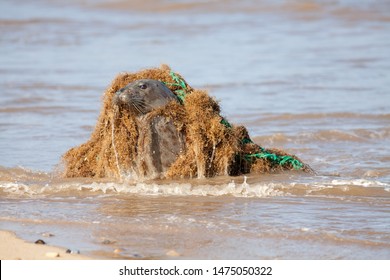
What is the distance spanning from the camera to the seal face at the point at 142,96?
7.52 m

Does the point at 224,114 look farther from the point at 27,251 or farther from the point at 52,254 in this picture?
the point at 52,254

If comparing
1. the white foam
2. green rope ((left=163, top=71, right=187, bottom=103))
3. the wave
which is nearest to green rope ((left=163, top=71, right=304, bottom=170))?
green rope ((left=163, top=71, right=187, bottom=103))

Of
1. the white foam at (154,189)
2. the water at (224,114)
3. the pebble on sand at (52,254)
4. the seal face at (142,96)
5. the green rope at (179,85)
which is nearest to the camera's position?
the pebble on sand at (52,254)

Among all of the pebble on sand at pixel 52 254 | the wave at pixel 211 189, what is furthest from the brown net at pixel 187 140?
the pebble on sand at pixel 52 254

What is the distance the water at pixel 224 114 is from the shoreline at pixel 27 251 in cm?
13

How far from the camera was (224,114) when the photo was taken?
12219 millimetres

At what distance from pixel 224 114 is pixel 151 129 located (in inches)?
186

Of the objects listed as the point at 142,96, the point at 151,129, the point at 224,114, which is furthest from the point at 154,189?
the point at 224,114

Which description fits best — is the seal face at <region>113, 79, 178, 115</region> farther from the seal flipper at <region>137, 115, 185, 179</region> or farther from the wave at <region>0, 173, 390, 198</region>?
the wave at <region>0, 173, 390, 198</region>

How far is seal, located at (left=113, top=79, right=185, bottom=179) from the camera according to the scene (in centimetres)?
756

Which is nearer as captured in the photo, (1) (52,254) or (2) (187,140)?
(1) (52,254)

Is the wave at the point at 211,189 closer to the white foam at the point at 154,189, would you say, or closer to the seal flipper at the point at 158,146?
the white foam at the point at 154,189

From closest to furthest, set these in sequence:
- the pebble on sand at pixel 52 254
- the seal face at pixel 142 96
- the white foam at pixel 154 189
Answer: the pebble on sand at pixel 52 254
the white foam at pixel 154 189
the seal face at pixel 142 96

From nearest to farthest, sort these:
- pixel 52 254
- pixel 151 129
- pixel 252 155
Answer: pixel 52 254 < pixel 151 129 < pixel 252 155
